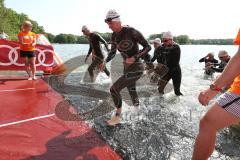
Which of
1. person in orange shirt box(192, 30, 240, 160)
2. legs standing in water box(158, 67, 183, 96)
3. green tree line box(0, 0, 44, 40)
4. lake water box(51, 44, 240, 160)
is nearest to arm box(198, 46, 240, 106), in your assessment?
person in orange shirt box(192, 30, 240, 160)

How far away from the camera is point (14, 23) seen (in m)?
107

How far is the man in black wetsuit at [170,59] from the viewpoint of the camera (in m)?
8.53

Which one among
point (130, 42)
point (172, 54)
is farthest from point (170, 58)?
point (130, 42)

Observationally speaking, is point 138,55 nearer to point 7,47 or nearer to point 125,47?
point 125,47

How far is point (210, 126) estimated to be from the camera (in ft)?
8.58

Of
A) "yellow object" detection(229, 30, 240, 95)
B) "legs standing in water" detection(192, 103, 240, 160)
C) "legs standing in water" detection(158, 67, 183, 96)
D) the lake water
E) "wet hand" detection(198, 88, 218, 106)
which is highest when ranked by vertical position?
"yellow object" detection(229, 30, 240, 95)

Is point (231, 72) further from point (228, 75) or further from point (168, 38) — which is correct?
point (168, 38)

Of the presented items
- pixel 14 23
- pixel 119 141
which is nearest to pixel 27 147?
pixel 119 141

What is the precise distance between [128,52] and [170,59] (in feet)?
10.6

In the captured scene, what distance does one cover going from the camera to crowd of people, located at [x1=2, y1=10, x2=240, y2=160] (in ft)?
8.31

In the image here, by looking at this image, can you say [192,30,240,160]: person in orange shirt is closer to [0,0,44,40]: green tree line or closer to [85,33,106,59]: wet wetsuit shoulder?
[85,33,106,59]: wet wetsuit shoulder

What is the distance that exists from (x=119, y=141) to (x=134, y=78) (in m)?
1.63

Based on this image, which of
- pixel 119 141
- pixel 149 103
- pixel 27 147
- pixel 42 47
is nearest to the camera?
pixel 27 147

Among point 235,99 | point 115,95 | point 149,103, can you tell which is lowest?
point 149,103
